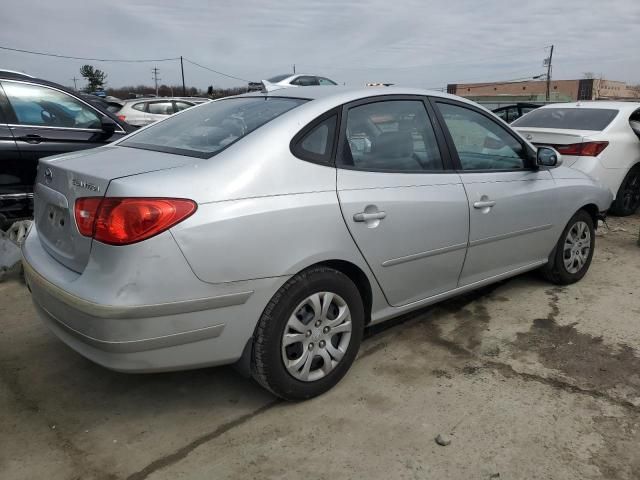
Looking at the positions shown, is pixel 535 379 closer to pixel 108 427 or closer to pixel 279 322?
pixel 279 322

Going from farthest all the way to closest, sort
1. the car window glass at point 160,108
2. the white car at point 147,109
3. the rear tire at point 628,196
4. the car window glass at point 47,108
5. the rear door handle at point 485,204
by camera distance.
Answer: the car window glass at point 160,108
the white car at point 147,109
the rear tire at point 628,196
the car window glass at point 47,108
the rear door handle at point 485,204

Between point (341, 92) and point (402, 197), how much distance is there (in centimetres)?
68

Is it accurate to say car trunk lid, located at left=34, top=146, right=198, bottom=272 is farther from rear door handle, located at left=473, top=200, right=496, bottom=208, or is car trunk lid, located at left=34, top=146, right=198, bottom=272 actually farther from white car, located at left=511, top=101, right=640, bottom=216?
white car, located at left=511, top=101, right=640, bottom=216

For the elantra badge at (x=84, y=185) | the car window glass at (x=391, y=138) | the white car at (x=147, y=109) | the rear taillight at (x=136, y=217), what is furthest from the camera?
the white car at (x=147, y=109)

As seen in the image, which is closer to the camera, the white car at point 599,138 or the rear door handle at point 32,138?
the rear door handle at point 32,138

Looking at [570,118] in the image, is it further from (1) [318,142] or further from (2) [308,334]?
(2) [308,334]

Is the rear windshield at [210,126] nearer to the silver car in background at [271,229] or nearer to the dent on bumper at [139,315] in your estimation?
the silver car in background at [271,229]

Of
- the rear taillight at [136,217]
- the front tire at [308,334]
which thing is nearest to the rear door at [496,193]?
the front tire at [308,334]

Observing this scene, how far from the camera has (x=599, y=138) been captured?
619cm

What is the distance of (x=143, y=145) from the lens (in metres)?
2.92

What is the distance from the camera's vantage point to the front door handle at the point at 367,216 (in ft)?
8.79

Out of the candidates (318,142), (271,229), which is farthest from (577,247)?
(271,229)

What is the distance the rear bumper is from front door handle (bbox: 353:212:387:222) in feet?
1.81

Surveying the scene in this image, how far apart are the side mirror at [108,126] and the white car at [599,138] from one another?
183 inches
